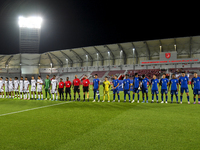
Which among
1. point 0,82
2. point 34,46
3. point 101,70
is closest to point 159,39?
point 101,70

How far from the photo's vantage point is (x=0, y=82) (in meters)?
15.9

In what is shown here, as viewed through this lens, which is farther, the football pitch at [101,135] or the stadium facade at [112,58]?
the stadium facade at [112,58]

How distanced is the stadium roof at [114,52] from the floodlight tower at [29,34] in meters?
21.3

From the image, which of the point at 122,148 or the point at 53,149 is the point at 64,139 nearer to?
the point at 53,149

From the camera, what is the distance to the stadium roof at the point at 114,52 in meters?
43.7

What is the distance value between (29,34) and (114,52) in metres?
27.2

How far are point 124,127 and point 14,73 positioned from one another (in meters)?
62.4

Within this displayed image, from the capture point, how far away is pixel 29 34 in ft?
101

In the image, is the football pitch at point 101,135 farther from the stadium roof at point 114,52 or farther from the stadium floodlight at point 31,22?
the stadium roof at point 114,52

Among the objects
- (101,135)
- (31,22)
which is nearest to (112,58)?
(31,22)

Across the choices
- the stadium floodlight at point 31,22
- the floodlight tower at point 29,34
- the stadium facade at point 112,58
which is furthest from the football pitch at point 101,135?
the stadium facade at point 112,58

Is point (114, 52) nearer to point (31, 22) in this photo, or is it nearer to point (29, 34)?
point (29, 34)

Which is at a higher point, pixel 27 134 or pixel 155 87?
pixel 155 87

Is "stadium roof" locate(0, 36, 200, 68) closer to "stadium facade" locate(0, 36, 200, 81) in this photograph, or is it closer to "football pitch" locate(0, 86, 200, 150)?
"stadium facade" locate(0, 36, 200, 81)
